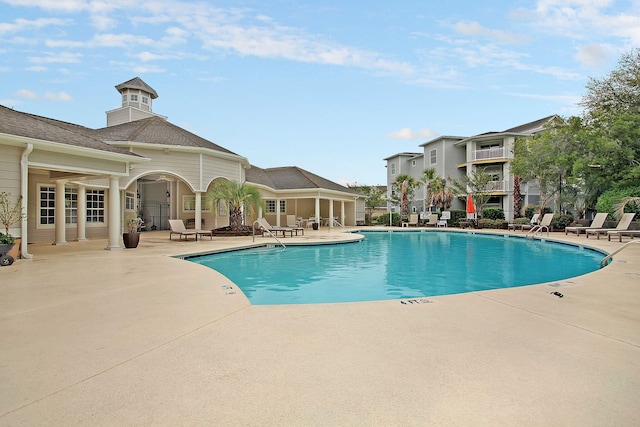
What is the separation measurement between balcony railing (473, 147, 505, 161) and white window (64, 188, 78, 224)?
27.4 meters

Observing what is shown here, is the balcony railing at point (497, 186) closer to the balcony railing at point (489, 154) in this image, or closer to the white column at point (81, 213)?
the balcony railing at point (489, 154)

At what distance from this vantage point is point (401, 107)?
888 inches

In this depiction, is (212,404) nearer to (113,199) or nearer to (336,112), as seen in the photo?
(113,199)

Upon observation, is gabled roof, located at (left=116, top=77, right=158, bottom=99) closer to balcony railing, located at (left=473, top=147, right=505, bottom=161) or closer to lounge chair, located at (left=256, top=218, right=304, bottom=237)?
lounge chair, located at (left=256, top=218, right=304, bottom=237)

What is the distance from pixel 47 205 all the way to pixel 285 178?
599 inches

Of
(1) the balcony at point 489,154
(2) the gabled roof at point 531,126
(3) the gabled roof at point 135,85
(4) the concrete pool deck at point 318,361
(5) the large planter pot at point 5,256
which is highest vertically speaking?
(3) the gabled roof at point 135,85

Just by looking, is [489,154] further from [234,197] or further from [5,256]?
[5,256]

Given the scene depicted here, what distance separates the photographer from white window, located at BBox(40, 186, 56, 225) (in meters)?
14.0

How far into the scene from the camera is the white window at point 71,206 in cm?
1505

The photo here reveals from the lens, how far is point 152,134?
1705 cm

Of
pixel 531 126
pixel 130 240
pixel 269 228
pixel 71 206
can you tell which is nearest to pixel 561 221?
pixel 531 126

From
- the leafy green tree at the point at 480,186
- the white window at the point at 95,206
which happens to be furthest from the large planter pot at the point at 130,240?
the leafy green tree at the point at 480,186

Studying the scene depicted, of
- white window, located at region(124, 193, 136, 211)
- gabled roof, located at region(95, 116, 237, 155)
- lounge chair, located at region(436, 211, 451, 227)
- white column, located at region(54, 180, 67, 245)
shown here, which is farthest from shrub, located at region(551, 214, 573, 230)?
white column, located at region(54, 180, 67, 245)

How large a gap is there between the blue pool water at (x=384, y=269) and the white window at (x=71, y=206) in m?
7.79
